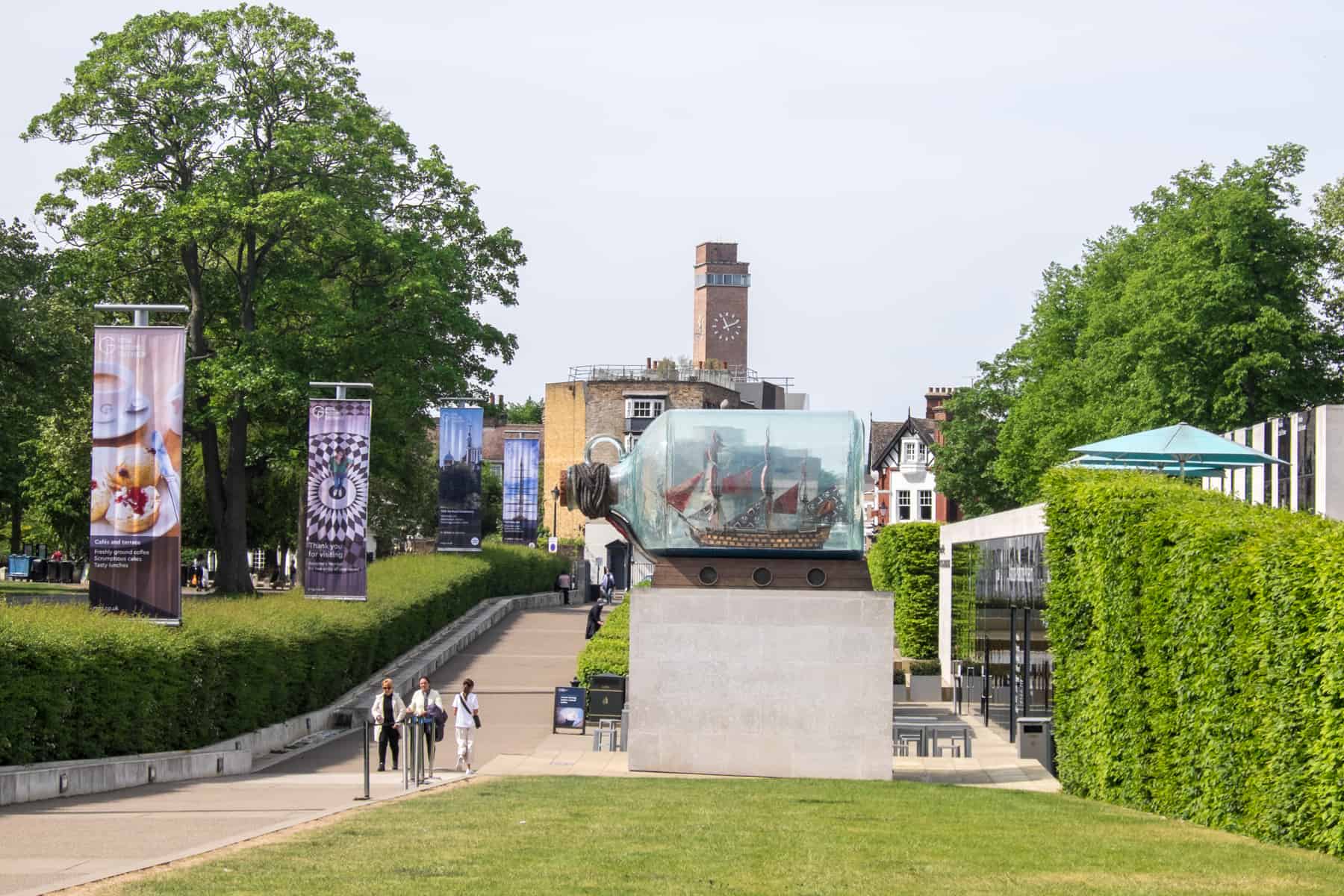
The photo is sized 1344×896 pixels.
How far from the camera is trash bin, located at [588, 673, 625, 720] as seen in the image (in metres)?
28.3

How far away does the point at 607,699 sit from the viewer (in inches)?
1117

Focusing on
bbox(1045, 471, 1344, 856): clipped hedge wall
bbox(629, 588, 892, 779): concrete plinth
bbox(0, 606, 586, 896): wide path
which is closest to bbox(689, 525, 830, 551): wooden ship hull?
bbox(629, 588, 892, 779): concrete plinth

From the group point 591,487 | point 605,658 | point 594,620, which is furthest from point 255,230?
point 591,487

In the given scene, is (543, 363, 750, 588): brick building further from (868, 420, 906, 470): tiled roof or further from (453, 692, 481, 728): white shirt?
(453, 692, 481, 728): white shirt

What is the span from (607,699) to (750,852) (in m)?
15.2

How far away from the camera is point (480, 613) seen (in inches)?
2068

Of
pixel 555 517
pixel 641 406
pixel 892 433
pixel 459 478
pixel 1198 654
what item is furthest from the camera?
pixel 892 433

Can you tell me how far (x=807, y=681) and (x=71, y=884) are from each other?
11.6 meters

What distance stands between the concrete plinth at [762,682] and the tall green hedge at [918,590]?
21.3 m

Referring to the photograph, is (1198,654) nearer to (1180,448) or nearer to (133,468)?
(1180,448)

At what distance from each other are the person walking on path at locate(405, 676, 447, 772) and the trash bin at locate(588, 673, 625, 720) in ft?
12.9

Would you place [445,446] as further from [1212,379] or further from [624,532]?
[624,532]

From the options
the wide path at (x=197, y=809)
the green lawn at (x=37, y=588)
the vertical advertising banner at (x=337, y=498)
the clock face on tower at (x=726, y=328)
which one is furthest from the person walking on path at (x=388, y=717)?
the clock face on tower at (x=726, y=328)

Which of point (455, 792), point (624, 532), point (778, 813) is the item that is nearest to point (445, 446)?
point (624, 532)
